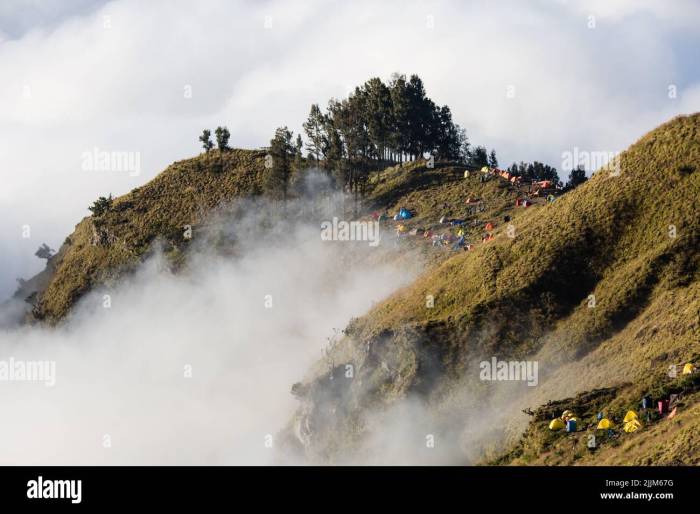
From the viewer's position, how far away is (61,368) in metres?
122

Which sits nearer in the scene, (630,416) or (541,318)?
(630,416)

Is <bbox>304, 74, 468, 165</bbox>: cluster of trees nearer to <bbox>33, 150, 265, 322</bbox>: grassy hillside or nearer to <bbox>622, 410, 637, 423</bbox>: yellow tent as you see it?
<bbox>33, 150, 265, 322</bbox>: grassy hillside

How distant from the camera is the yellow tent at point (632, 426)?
2083 inches

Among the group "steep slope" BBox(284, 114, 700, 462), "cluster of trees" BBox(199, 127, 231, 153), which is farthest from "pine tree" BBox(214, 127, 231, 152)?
"steep slope" BBox(284, 114, 700, 462)

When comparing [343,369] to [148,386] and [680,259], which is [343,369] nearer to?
[680,259]

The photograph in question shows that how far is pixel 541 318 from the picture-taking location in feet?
230

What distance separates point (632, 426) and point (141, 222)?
3828 inches

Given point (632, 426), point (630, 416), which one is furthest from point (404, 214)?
point (632, 426)

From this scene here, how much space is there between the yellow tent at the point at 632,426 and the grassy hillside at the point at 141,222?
84572 mm

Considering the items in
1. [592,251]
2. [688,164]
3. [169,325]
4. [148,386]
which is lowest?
[148,386]

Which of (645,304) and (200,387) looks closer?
(645,304)

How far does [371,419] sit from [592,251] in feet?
78.4

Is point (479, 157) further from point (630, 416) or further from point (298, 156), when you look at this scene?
point (630, 416)
